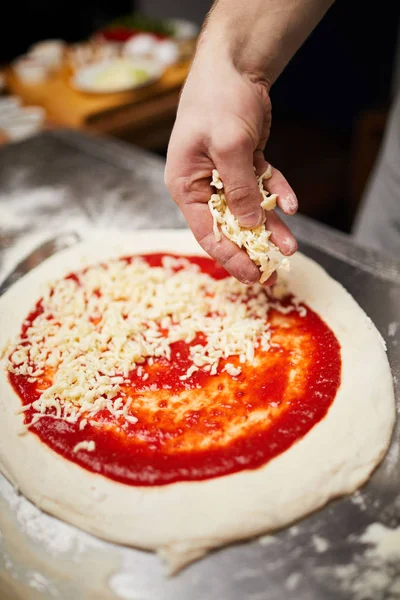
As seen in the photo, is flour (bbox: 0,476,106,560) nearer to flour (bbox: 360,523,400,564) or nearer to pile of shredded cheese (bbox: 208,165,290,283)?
flour (bbox: 360,523,400,564)

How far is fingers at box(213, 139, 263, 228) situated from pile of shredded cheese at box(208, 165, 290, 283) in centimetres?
3

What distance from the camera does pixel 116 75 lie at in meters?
4.48

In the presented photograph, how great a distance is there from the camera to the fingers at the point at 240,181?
1.67 meters

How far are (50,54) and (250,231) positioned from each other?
4050 mm

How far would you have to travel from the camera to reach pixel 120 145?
3553 mm

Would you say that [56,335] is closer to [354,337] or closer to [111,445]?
[111,445]

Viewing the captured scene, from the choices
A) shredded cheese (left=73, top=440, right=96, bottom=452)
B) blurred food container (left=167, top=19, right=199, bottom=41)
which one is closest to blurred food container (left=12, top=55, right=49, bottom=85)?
blurred food container (left=167, top=19, right=199, bottom=41)

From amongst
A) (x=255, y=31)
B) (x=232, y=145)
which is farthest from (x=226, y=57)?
(x=232, y=145)

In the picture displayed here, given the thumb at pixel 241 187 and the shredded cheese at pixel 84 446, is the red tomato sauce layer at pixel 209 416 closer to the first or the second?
the shredded cheese at pixel 84 446

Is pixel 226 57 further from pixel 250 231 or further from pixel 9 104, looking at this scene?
pixel 9 104

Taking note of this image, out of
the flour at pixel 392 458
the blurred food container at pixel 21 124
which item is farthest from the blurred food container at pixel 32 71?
the flour at pixel 392 458

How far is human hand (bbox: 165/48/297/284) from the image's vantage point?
1683 mm

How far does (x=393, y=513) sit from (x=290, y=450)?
0.32m

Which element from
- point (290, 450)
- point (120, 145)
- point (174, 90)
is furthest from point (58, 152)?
point (290, 450)
